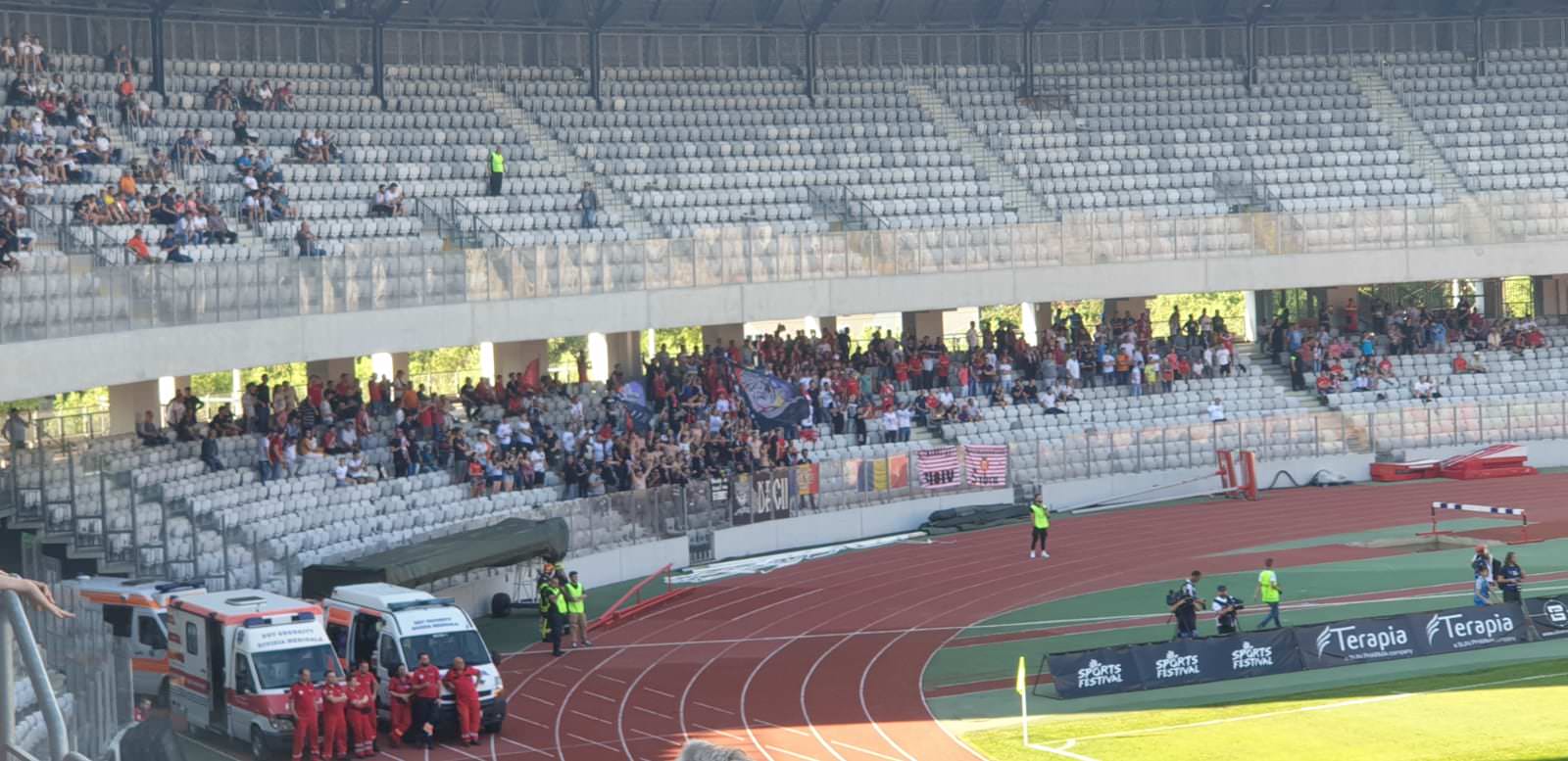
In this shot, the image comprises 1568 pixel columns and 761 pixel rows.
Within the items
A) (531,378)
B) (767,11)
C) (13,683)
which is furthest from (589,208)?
(13,683)

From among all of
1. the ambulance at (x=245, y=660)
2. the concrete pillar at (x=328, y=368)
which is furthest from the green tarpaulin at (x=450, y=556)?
the concrete pillar at (x=328, y=368)

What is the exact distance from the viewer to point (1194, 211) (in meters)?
46.7

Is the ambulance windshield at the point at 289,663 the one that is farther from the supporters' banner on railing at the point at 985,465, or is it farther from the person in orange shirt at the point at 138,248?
the supporters' banner on railing at the point at 985,465

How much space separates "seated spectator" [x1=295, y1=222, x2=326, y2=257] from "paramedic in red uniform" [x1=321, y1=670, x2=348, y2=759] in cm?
1253

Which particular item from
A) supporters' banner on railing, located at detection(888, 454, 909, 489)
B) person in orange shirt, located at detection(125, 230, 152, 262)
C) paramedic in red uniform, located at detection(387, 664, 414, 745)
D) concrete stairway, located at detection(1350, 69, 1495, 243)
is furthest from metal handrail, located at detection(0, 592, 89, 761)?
concrete stairway, located at detection(1350, 69, 1495, 243)

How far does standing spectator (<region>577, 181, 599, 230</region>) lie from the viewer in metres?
40.6

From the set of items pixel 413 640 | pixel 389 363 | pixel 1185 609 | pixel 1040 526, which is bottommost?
pixel 1185 609

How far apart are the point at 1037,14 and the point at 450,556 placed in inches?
1048

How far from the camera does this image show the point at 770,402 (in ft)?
132

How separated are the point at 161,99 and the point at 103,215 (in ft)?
23.5

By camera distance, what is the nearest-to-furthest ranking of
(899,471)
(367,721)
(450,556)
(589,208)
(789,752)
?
(789,752) → (367,721) → (450,556) → (899,471) → (589,208)

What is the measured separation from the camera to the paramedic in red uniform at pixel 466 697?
2297 cm

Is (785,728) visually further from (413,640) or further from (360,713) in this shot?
(360,713)

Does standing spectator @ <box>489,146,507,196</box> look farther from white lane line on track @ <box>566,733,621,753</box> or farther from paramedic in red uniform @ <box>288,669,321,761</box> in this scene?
paramedic in red uniform @ <box>288,669,321,761</box>
